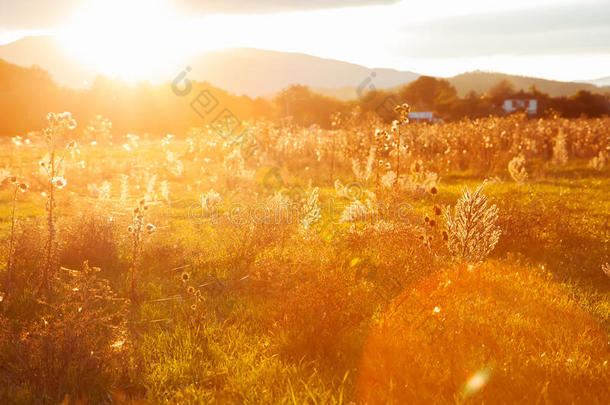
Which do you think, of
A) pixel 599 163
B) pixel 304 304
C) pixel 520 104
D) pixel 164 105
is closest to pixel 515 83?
pixel 520 104

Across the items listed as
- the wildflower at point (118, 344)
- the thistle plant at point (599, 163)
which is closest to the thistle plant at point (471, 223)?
the wildflower at point (118, 344)

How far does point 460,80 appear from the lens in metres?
160

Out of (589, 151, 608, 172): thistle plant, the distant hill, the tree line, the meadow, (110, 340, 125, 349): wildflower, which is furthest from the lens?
the distant hill

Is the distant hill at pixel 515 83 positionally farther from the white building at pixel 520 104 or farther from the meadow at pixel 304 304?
the meadow at pixel 304 304

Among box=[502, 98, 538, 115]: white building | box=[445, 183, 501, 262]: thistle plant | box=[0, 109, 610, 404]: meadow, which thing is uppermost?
box=[502, 98, 538, 115]: white building

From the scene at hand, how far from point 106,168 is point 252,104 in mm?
36535

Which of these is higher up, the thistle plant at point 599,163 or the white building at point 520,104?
the white building at point 520,104

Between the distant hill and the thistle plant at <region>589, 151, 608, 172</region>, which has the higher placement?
the distant hill

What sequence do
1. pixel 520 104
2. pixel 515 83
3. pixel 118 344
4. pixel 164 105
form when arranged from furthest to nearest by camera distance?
pixel 515 83, pixel 520 104, pixel 164 105, pixel 118 344

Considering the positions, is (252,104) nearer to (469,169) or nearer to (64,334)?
(469,169)

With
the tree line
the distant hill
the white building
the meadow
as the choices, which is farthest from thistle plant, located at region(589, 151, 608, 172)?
the distant hill

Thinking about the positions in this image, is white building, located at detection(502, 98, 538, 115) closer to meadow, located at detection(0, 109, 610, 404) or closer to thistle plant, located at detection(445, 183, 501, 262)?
meadow, located at detection(0, 109, 610, 404)

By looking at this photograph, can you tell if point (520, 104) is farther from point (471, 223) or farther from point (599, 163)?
point (471, 223)

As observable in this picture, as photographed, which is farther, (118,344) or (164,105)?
(164,105)
